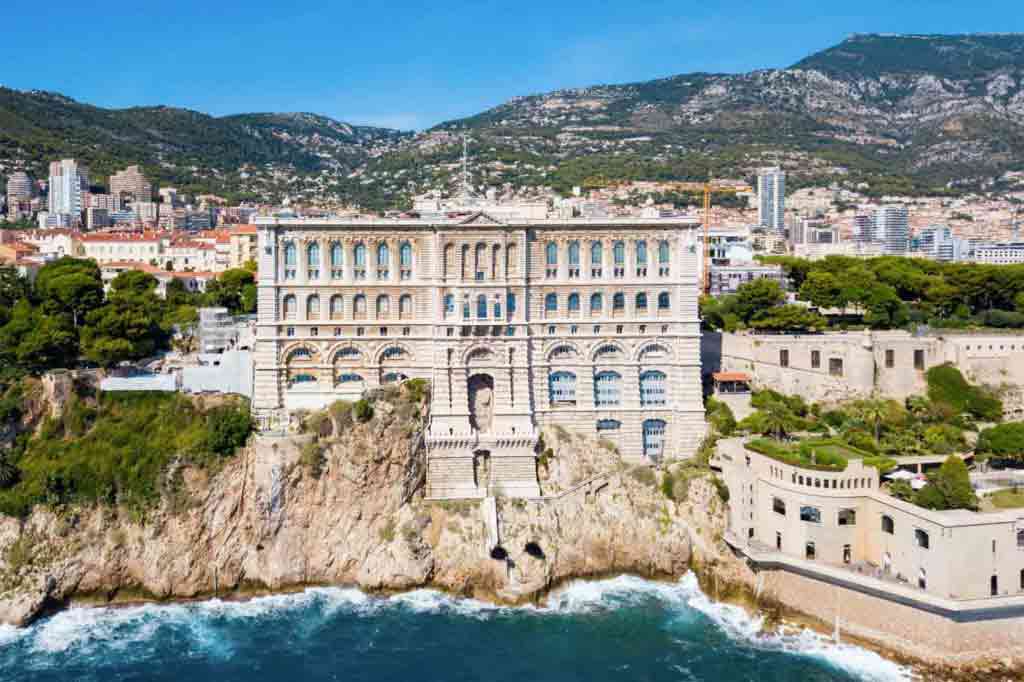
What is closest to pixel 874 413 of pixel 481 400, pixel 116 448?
pixel 481 400

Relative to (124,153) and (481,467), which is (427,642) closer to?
(481,467)

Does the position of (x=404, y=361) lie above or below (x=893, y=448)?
above

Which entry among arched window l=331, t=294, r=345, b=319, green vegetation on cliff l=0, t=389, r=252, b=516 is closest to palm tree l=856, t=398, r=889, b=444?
arched window l=331, t=294, r=345, b=319

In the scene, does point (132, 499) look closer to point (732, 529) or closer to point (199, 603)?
point (199, 603)

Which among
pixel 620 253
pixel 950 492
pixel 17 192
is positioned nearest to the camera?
pixel 950 492

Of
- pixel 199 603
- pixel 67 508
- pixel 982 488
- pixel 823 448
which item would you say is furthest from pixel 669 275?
pixel 67 508
